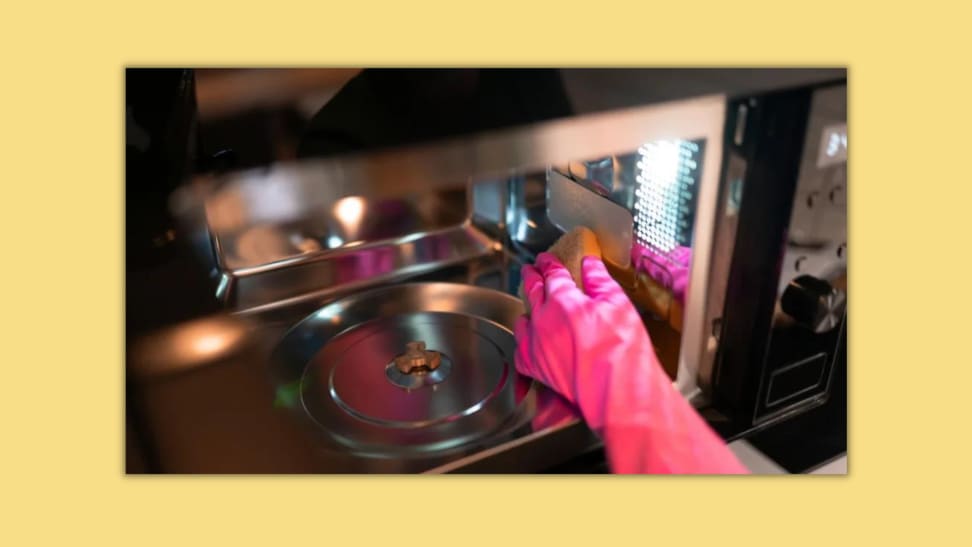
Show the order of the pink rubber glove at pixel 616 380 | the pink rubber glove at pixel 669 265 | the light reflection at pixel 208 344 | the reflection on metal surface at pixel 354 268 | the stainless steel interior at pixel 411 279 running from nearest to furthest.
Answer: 1. the stainless steel interior at pixel 411 279
2. the pink rubber glove at pixel 616 380
3. the pink rubber glove at pixel 669 265
4. the light reflection at pixel 208 344
5. the reflection on metal surface at pixel 354 268

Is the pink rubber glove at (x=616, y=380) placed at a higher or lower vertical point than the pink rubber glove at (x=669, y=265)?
lower

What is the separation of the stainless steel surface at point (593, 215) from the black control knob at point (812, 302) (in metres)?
0.20

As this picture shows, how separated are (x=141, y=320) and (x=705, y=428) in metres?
0.59

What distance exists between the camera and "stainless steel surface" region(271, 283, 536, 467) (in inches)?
32.2

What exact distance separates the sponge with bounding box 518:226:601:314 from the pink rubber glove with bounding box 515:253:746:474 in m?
0.05

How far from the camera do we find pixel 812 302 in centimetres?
77

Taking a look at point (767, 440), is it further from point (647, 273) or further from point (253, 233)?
point (253, 233)

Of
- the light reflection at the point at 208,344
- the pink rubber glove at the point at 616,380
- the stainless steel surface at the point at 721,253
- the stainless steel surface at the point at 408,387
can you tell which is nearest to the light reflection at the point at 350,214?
the stainless steel surface at the point at 408,387

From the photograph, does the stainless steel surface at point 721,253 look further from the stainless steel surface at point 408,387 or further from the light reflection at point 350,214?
the light reflection at point 350,214

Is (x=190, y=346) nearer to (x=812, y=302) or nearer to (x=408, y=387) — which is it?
(x=408, y=387)

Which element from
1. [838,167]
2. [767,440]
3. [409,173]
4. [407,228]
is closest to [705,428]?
[767,440]

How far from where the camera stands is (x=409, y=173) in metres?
0.58

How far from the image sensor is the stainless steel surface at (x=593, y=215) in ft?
3.07

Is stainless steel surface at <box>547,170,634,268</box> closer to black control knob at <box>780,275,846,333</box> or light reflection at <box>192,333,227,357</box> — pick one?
black control knob at <box>780,275,846,333</box>
